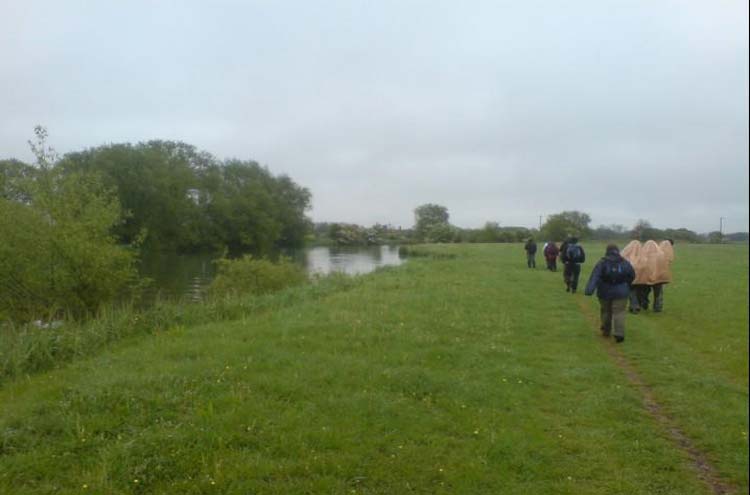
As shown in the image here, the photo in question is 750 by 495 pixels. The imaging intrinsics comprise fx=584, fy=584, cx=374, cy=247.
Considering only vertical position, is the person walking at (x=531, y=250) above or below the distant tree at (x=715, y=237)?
below

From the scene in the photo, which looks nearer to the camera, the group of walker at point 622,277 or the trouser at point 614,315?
the trouser at point 614,315

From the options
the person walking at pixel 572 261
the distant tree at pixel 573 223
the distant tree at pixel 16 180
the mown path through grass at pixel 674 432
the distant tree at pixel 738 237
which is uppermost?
the distant tree at pixel 16 180

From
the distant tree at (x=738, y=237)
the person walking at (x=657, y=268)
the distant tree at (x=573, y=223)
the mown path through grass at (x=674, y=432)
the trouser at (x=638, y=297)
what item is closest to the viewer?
the distant tree at (x=738, y=237)

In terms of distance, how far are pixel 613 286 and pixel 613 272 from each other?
0.92 ft

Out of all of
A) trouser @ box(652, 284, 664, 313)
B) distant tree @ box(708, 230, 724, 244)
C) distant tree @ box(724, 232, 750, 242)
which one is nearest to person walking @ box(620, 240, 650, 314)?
trouser @ box(652, 284, 664, 313)

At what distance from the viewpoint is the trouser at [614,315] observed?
11.3 m

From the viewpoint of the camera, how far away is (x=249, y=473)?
5.27 meters

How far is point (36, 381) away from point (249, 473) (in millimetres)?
5075

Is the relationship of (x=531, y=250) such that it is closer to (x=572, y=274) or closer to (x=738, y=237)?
(x=572, y=274)

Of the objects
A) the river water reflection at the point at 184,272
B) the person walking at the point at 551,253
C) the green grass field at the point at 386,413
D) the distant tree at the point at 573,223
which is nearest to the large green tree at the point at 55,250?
the river water reflection at the point at 184,272

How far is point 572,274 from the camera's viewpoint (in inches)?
801

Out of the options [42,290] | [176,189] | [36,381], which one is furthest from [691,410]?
[176,189]

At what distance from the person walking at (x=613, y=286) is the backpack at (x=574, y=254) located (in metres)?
7.23

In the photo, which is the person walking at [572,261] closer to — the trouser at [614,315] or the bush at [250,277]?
the trouser at [614,315]
